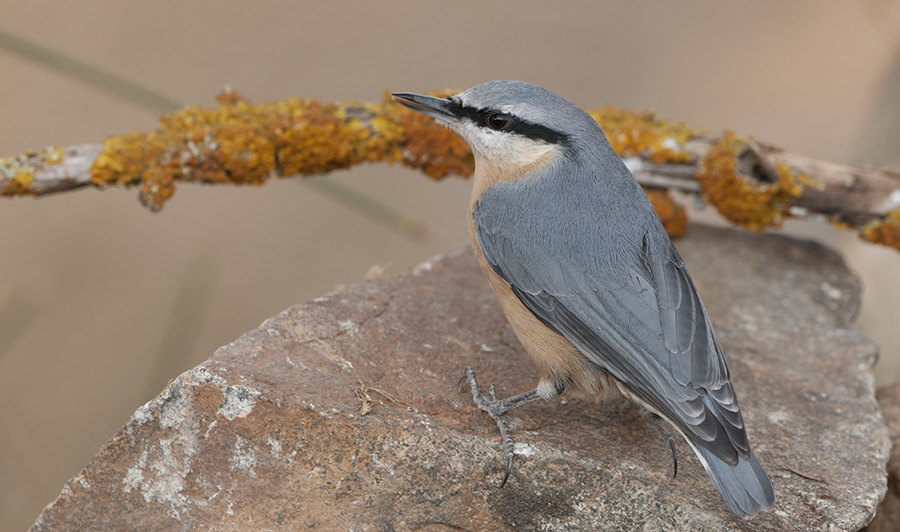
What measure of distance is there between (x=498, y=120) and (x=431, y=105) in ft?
Answer: 1.03

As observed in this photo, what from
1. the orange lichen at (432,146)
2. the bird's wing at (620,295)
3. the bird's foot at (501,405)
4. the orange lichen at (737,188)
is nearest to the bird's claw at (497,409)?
the bird's foot at (501,405)

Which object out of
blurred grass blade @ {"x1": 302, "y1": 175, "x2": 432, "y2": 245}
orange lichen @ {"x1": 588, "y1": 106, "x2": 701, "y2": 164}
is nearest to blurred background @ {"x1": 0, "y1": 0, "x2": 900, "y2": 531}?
blurred grass blade @ {"x1": 302, "y1": 175, "x2": 432, "y2": 245}

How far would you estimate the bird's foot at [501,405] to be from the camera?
2793 millimetres

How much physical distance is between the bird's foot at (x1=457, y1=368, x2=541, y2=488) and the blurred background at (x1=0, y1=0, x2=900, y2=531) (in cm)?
177

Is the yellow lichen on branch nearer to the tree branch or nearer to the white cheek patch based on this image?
the tree branch

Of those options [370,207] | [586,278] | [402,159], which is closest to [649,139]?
[402,159]

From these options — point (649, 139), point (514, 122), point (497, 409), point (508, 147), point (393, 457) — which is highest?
point (649, 139)

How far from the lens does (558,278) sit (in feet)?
9.66

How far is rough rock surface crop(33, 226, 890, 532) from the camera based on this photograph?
8.95ft

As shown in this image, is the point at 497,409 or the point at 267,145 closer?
the point at 497,409

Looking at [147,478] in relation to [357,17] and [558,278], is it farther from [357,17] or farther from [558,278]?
[357,17]

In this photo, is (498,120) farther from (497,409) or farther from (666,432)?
(666,432)

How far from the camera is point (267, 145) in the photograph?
3994mm

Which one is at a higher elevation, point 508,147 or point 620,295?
point 508,147
